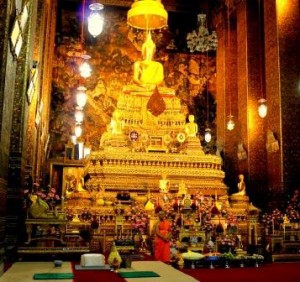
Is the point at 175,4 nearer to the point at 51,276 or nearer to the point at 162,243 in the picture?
the point at 162,243

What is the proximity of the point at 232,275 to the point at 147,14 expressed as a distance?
7245 mm

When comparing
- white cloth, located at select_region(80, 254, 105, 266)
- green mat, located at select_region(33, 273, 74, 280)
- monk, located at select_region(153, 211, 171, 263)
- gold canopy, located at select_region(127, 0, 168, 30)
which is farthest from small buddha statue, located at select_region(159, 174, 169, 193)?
green mat, located at select_region(33, 273, 74, 280)

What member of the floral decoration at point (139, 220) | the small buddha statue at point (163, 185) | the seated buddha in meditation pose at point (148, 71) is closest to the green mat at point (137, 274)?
the floral decoration at point (139, 220)

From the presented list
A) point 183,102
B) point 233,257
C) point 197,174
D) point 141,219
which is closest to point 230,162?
point 197,174

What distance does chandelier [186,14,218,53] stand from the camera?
16.8m

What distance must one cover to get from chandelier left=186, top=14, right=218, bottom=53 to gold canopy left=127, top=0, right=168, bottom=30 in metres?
5.78

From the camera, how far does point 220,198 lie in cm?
1155

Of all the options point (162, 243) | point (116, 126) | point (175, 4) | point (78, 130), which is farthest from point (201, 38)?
point (162, 243)

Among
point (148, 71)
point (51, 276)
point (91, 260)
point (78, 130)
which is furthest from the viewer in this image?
point (78, 130)

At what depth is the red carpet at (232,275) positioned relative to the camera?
4739mm

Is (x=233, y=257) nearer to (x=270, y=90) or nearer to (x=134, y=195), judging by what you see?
(x=134, y=195)

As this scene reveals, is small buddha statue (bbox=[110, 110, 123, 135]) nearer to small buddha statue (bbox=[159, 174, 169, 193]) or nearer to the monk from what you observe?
small buddha statue (bbox=[159, 174, 169, 193])

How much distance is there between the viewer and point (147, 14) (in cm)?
1069

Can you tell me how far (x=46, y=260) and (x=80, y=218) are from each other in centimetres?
307
